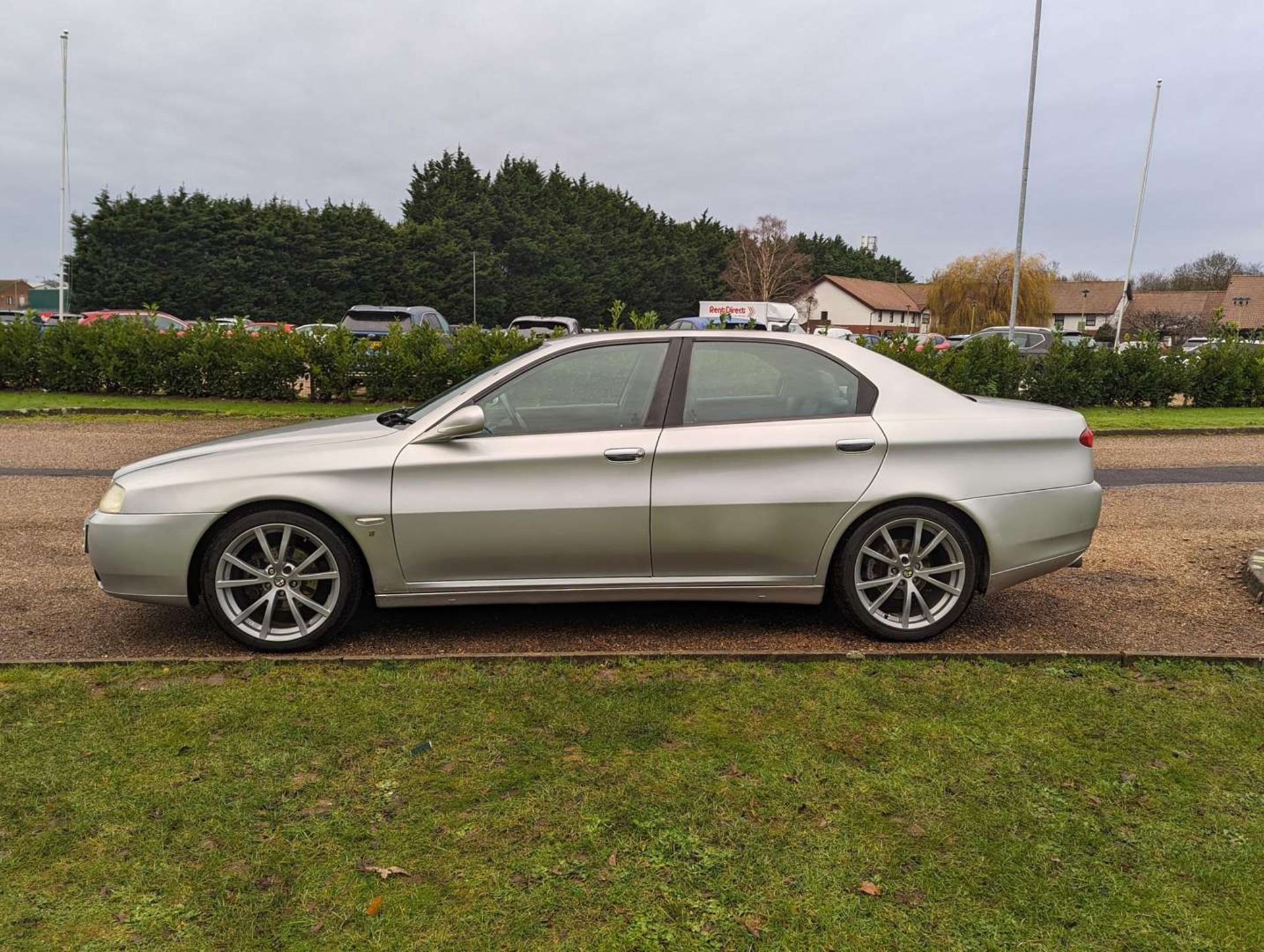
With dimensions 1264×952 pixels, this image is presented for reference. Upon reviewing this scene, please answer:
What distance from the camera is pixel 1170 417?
16.5 meters

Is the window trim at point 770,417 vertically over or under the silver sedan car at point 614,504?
over

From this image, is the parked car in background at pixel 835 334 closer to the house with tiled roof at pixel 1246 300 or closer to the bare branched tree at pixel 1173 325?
the bare branched tree at pixel 1173 325

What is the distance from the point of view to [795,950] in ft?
7.75

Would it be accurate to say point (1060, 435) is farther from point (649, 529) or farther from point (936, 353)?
point (936, 353)

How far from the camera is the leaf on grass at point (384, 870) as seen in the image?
267 cm

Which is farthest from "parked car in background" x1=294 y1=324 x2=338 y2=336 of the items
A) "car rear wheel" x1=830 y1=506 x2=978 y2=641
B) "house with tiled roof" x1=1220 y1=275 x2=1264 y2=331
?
"house with tiled roof" x1=1220 y1=275 x2=1264 y2=331

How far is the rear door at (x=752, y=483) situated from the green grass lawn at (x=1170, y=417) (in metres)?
10.9

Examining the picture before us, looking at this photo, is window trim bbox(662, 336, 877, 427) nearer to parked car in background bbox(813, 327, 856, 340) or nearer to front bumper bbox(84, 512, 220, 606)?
parked car in background bbox(813, 327, 856, 340)

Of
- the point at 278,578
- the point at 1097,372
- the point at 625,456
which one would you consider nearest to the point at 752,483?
the point at 625,456

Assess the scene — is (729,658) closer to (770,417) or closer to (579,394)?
(770,417)

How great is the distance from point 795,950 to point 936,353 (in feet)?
53.9

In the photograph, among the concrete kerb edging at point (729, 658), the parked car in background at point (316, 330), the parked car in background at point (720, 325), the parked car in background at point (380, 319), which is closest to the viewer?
the concrete kerb edging at point (729, 658)

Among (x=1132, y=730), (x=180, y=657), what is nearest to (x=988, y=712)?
(x=1132, y=730)

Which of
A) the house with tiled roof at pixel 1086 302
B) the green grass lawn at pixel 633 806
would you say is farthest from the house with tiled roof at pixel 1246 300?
the green grass lawn at pixel 633 806
